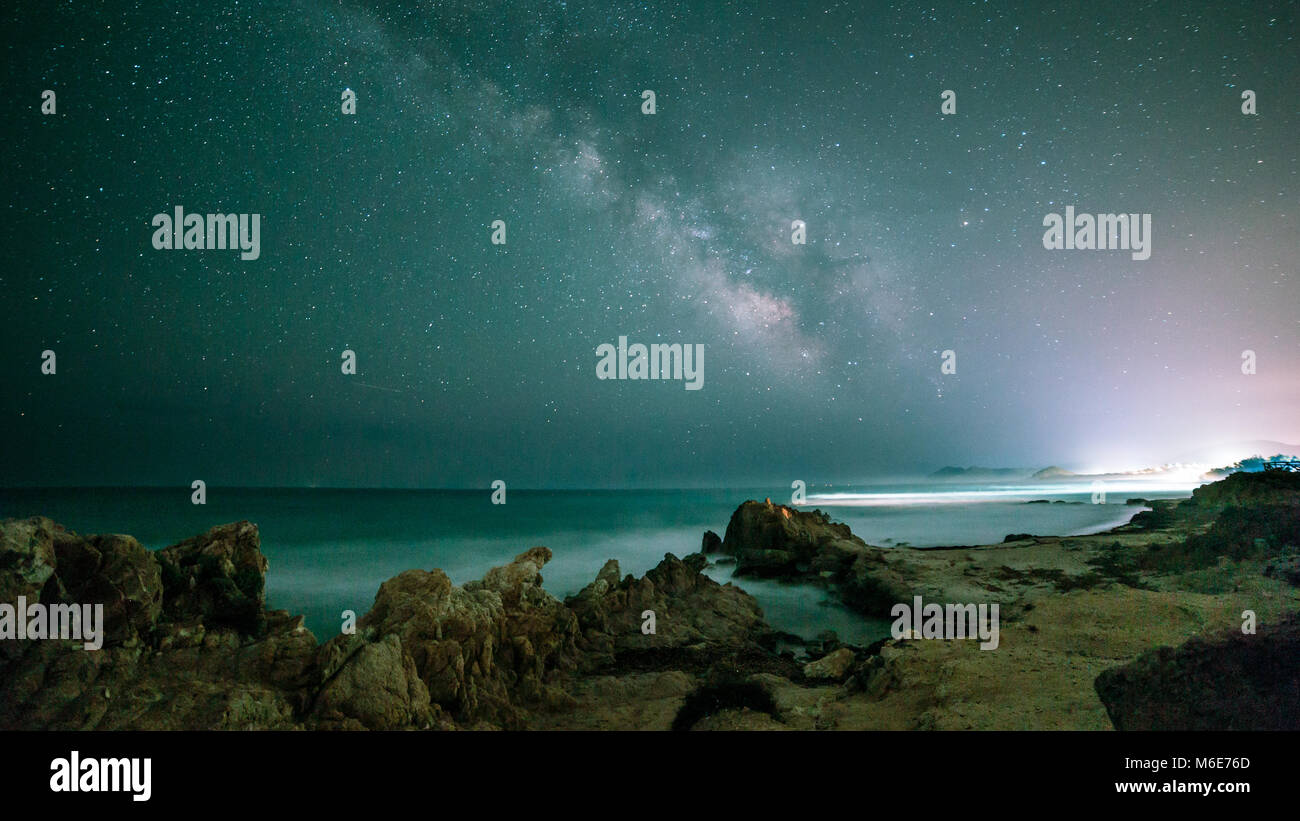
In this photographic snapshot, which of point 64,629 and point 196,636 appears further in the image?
point 196,636

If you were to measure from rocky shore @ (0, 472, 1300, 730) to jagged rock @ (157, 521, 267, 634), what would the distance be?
3cm

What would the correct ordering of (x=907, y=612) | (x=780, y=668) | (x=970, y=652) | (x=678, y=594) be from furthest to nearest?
(x=678, y=594), (x=907, y=612), (x=780, y=668), (x=970, y=652)

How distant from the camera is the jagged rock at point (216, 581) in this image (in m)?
6.75

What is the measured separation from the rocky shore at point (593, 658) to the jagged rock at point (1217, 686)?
0.02m

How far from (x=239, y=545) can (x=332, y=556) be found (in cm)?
3011

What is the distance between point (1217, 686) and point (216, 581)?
12361 millimetres

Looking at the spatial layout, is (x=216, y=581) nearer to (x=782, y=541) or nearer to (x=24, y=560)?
(x=24, y=560)

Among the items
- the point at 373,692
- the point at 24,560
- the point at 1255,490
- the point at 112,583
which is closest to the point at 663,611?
the point at 373,692

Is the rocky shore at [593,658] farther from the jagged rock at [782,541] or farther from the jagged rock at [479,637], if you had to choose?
the jagged rock at [782,541]
